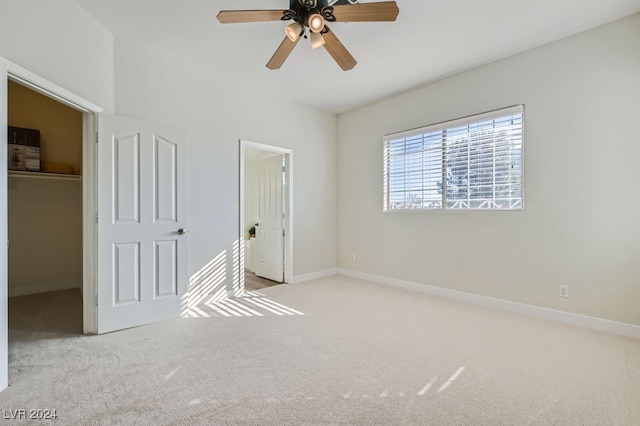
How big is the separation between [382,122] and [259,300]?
3240 mm

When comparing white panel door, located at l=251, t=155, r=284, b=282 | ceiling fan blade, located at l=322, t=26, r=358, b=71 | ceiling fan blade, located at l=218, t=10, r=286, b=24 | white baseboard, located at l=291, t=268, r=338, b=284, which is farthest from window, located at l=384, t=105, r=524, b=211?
ceiling fan blade, located at l=218, t=10, r=286, b=24

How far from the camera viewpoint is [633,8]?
2.56 meters

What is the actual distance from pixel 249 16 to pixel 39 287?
15.1 feet

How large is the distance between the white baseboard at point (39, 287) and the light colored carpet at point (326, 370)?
0.87m

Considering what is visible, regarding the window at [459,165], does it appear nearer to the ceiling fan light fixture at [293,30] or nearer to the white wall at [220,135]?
the white wall at [220,135]

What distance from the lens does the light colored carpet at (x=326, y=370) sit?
5.51 feet

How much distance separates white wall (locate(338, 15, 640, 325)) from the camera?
8.90 feet

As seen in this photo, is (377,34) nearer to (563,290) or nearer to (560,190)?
(560,190)

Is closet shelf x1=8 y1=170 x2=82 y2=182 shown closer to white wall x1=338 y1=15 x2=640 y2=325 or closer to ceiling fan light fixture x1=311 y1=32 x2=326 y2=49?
ceiling fan light fixture x1=311 y1=32 x2=326 y2=49

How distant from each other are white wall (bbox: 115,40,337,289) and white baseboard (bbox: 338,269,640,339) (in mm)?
1548

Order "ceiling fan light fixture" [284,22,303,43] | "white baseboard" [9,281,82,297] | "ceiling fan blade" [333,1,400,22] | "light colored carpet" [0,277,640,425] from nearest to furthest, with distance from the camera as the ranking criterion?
"light colored carpet" [0,277,640,425]
"ceiling fan blade" [333,1,400,22]
"ceiling fan light fixture" [284,22,303,43]
"white baseboard" [9,281,82,297]

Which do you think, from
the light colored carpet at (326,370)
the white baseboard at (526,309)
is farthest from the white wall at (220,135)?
the white baseboard at (526,309)

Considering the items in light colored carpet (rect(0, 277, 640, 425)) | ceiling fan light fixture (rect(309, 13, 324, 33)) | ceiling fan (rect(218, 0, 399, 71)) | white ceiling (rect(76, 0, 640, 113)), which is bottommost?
light colored carpet (rect(0, 277, 640, 425))

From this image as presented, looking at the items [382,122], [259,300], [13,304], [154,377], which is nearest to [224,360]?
[154,377]
